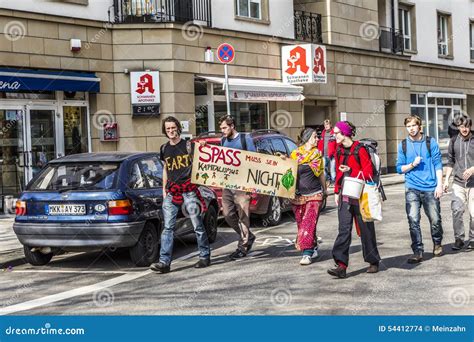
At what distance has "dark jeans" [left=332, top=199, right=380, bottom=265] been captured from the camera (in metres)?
8.42

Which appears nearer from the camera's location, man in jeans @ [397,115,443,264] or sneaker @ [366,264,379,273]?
sneaker @ [366,264,379,273]

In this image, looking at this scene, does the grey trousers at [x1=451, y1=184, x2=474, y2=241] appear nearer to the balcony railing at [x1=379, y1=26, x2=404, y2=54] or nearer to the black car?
the black car

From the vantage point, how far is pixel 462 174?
10.1 m

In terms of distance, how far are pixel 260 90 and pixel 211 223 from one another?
32.2 feet

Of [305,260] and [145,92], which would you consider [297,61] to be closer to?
[145,92]

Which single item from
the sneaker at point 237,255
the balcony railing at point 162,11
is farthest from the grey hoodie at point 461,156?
the balcony railing at point 162,11

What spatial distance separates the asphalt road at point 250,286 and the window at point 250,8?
12276 millimetres

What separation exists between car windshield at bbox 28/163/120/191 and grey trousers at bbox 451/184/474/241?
451 cm

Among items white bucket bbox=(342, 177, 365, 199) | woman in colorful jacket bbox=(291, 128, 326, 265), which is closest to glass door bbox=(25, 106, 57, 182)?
woman in colorful jacket bbox=(291, 128, 326, 265)

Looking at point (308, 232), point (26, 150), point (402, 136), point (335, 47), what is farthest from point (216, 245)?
point (402, 136)

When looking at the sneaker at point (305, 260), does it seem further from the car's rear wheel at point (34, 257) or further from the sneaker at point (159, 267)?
the car's rear wheel at point (34, 257)

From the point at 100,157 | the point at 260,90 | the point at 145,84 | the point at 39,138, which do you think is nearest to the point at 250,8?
the point at 260,90

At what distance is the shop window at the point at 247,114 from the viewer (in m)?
21.6
